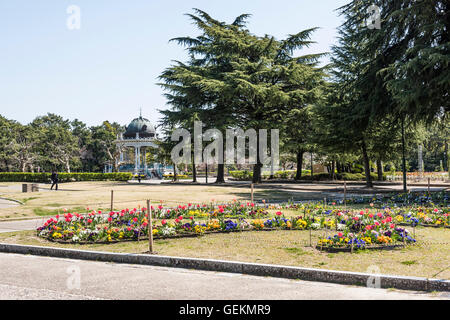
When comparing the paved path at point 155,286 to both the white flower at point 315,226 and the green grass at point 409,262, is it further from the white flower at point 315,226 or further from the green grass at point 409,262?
the white flower at point 315,226

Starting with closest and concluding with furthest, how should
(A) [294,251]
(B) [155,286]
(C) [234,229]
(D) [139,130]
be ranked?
(B) [155,286] → (A) [294,251] → (C) [234,229] → (D) [139,130]

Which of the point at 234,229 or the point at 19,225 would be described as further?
the point at 19,225

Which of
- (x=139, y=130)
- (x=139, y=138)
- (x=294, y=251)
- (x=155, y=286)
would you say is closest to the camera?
(x=155, y=286)

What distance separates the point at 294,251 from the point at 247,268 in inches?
48.9

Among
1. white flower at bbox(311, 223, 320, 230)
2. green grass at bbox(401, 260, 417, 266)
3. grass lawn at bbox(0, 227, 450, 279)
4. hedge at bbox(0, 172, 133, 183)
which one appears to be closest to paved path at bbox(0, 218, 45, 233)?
grass lawn at bbox(0, 227, 450, 279)

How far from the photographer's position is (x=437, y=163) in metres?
72.4

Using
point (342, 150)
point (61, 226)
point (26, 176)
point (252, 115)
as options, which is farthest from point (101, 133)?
point (61, 226)

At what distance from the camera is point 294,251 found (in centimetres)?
657

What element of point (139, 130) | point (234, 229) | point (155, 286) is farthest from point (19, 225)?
point (139, 130)

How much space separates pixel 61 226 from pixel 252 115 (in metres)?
25.1

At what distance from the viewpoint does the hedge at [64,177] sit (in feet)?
141

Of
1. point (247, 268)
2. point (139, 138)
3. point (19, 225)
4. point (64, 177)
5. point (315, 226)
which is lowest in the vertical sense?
point (19, 225)

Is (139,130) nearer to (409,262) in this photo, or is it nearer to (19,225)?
(19,225)

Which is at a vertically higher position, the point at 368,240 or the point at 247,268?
the point at 368,240
